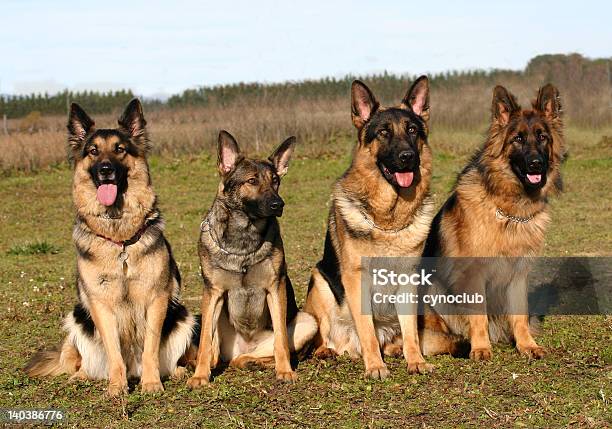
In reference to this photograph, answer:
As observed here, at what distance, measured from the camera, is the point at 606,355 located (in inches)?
229

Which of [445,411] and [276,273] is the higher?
[276,273]

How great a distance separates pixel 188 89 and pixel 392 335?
25741mm

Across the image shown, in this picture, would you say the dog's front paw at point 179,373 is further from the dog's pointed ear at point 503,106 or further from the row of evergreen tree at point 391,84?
the row of evergreen tree at point 391,84

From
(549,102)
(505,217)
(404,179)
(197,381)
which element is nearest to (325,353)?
(197,381)

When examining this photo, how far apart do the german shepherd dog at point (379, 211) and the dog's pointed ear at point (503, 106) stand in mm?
684

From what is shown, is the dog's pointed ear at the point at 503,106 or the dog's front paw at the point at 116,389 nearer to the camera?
the dog's front paw at the point at 116,389

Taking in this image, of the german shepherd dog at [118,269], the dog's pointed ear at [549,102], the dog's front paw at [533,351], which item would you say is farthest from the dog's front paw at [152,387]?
the dog's pointed ear at [549,102]

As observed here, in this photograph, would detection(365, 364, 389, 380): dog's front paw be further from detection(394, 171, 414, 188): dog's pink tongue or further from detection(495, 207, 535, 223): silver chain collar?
detection(495, 207, 535, 223): silver chain collar

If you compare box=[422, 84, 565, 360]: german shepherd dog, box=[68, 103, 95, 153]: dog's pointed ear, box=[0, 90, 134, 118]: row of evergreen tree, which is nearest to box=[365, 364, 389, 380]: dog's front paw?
box=[422, 84, 565, 360]: german shepherd dog

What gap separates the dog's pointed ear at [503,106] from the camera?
6285 mm

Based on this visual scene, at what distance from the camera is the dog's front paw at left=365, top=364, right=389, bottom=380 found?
5.59 meters

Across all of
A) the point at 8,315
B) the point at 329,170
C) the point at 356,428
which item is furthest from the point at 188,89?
the point at 356,428

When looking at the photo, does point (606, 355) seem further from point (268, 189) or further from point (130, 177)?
point (130, 177)

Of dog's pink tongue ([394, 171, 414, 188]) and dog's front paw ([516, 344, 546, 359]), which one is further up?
dog's pink tongue ([394, 171, 414, 188])
